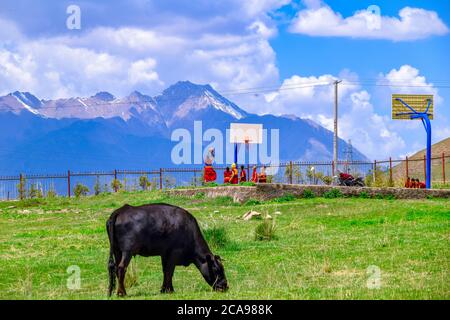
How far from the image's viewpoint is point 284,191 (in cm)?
3647

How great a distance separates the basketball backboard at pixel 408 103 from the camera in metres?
44.9

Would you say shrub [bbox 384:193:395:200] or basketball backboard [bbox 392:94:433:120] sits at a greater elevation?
basketball backboard [bbox 392:94:433:120]

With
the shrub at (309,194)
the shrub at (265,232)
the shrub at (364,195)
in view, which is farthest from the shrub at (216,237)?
the shrub at (309,194)

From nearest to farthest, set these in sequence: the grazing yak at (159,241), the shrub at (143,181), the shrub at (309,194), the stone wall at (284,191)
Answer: the grazing yak at (159,241)
the stone wall at (284,191)
the shrub at (309,194)
the shrub at (143,181)

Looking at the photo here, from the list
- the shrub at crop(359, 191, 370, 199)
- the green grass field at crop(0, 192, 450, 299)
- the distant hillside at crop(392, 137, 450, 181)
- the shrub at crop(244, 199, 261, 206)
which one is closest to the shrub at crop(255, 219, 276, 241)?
the green grass field at crop(0, 192, 450, 299)

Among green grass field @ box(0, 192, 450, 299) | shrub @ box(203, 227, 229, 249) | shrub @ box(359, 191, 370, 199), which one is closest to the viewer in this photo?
green grass field @ box(0, 192, 450, 299)

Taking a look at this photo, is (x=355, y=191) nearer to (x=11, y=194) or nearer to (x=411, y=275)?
(x=411, y=275)

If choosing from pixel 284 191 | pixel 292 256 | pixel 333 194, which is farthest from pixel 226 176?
pixel 292 256

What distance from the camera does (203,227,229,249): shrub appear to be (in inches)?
780

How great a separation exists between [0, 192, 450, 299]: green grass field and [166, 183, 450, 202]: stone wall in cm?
124

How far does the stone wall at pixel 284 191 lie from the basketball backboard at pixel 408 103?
11.1 meters

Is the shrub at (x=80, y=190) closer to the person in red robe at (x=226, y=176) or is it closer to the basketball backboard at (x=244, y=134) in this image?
the basketball backboard at (x=244, y=134)

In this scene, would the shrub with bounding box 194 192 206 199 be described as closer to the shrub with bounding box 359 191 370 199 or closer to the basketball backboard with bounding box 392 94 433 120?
the shrub with bounding box 359 191 370 199
